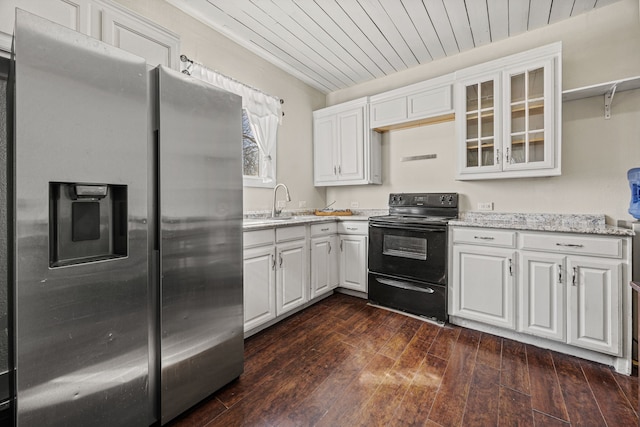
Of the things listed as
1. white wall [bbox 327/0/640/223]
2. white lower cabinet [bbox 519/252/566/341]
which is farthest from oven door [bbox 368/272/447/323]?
white wall [bbox 327/0/640/223]

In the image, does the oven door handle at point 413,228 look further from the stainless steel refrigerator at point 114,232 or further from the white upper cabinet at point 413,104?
the stainless steel refrigerator at point 114,232

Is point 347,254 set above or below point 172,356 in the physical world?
above

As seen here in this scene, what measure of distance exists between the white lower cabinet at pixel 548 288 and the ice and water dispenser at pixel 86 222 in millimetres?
2387

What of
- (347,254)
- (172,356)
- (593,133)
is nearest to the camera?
(172,356)

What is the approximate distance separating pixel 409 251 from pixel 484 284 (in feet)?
2.17

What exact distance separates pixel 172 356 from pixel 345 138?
113 inches

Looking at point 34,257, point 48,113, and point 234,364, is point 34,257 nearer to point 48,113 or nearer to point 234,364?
point 48,113

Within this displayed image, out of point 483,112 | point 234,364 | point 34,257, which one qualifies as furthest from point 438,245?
point 34,257

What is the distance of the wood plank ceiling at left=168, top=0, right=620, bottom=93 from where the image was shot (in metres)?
2.24

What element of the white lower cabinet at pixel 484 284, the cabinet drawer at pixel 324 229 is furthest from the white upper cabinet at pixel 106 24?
the white lower cabinet at pixel 484 284

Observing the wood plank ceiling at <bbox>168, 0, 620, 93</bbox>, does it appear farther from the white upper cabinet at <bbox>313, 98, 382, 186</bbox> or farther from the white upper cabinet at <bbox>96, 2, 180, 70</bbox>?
the white upper cabinet at <bbox>96, 2, 180, 70</bbox>

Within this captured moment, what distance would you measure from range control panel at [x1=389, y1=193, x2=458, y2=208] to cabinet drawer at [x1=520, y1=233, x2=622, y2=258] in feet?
2.88

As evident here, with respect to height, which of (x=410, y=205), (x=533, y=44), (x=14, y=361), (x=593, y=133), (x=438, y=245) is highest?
(x=533, y=44)

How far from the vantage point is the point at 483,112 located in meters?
2.60
